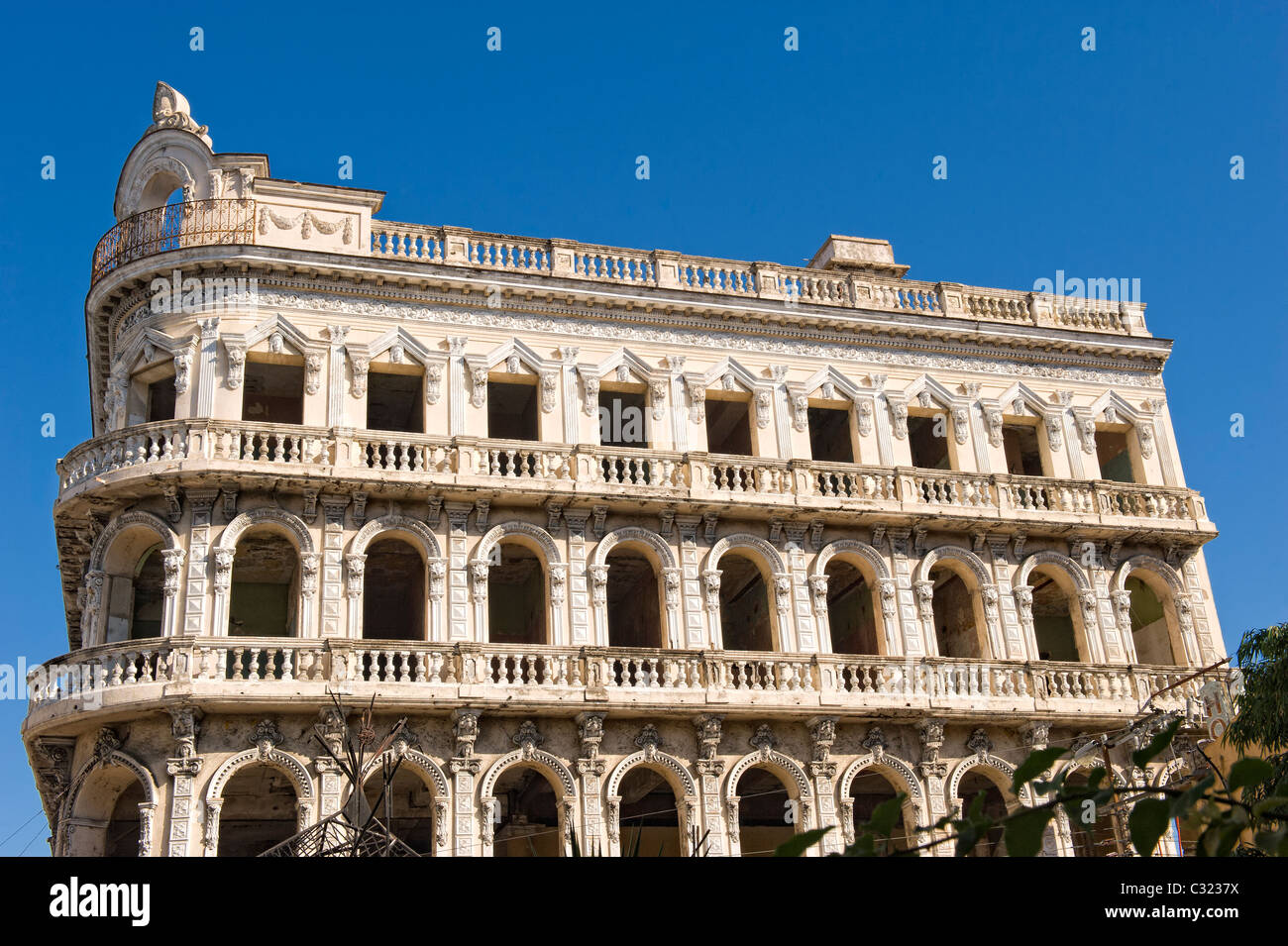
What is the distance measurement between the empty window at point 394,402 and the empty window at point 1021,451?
13.9 m

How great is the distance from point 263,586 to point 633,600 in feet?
26.1

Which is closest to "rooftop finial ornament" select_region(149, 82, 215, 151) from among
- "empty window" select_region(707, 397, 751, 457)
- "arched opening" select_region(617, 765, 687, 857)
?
"empty window" select_region(707, 397, 751, 457)

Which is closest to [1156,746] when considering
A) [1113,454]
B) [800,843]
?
[800,843]

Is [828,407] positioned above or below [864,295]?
below

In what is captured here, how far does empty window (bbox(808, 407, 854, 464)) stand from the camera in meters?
30.8

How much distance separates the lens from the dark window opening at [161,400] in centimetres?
2745

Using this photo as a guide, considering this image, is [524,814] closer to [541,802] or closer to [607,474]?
[541,802]

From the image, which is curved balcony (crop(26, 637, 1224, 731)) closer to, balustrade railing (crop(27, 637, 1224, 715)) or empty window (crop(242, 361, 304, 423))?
balustrade railing (crop(27, 637, 1224, 715))

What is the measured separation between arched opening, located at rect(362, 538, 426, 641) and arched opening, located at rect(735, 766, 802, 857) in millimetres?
7648

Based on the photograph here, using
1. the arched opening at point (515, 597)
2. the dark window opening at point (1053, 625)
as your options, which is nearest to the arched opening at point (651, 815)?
the arched opening at point (515, 597)
